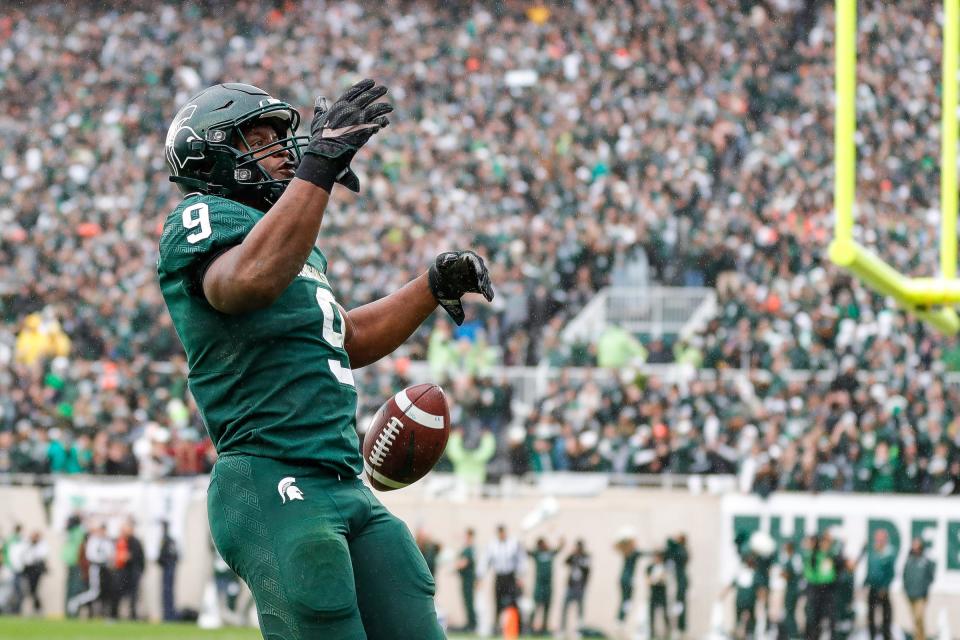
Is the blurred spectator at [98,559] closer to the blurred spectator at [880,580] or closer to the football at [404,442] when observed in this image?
the blurred spectator at [880,580]

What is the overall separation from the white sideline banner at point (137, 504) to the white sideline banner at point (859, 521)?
4.72 meters

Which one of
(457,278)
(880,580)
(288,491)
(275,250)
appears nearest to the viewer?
(275,250)

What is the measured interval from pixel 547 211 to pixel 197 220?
13.0 metres

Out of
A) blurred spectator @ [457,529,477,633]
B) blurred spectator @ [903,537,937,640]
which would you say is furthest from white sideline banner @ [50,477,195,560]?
blurred spectator @ [903,537,937,640]

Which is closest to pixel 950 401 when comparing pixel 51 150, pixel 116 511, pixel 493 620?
pixel 493 620

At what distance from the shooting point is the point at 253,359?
2949mm

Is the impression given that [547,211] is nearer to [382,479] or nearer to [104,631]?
[104,631]

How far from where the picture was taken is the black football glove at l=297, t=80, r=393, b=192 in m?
2.80

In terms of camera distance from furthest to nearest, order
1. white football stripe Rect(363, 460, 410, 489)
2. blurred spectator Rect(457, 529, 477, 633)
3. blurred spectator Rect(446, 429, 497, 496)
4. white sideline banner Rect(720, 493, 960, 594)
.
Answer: blurred spectator Rect(446, 429, 497, 496) < blurred spectator Rect(457, 529, 477, 633) < white sideline banner Rect(720, 493, 960, 594) < white football stripe Rect(363, 460, 410, 489)

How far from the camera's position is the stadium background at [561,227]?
12398 mm

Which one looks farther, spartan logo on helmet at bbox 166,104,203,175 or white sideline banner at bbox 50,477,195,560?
white sideline banner at bbox 50,477,195,560

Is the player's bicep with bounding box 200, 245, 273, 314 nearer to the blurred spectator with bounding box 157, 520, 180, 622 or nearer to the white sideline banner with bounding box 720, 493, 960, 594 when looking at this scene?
the white sideline banner with bounding box 720, 493, 960, 594

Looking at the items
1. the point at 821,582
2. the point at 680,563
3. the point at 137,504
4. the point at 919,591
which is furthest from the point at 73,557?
the point at 919,591

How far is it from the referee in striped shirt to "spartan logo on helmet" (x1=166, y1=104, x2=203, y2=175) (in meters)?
9.49
